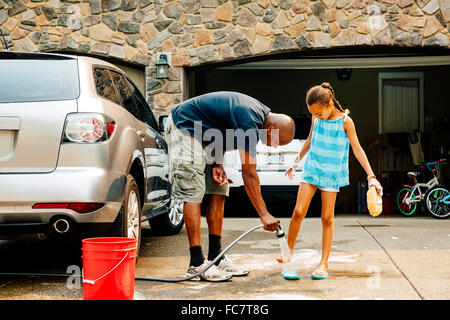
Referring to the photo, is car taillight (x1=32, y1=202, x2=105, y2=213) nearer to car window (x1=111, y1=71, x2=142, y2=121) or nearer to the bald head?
car window (x1=111, y1=71, x2=142, y2=121)

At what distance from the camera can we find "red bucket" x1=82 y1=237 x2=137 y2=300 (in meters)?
3.21

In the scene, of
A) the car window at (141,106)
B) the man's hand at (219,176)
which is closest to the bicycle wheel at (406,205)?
the car window at (141,106)

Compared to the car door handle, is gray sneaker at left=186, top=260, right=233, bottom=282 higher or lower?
lower

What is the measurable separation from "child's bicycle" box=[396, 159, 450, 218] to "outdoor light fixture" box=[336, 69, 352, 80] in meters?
3.28

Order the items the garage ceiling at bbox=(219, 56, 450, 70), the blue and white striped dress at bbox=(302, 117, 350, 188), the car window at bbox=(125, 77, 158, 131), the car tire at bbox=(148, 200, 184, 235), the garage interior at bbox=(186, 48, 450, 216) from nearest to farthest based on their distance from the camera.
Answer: the blue and white striped dress at bbox=(302, 117, 350, 188) < the car window at bbox=(125, 77, 158, 131) < the car tire at bbox=(148, 200, 184, 235) < the garage ceiling at bbox=(219, 56, 450, 70) < the garage interior at bbox=(186, 48, 450, 216)

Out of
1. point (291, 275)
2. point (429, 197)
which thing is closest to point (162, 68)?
point (429, 197)

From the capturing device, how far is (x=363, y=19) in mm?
9234

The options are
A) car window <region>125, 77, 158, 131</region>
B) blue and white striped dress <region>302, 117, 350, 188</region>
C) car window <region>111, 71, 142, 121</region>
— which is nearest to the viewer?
blue and white striped dress <region>302, 117, 350, 188</region>

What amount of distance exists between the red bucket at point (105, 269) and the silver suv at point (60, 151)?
53 centimetres

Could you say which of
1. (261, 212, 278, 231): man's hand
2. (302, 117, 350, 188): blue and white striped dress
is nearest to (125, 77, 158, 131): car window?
(302, 117, 350, 188): blue and white striped dress

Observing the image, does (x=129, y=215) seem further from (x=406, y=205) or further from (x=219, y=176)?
(x=406, y=205)

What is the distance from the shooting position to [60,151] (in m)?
3.75
